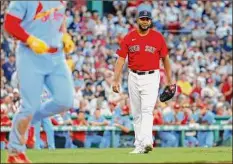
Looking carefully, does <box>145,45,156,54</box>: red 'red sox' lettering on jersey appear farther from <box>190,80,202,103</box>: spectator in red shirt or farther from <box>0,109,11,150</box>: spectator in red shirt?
<box>190,80,202,103</box>: spectator in red shirt

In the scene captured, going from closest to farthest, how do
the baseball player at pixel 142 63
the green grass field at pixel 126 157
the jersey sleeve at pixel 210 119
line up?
1. the green grass field at pixel 126 157
2. the baseball player at pixel 142 63
3. the jersey sleeve at pixel 210 119

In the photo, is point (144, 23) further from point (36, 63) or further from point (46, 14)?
point (36, 63)

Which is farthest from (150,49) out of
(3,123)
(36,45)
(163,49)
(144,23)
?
(3,123)

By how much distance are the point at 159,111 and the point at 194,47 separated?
20.6ft

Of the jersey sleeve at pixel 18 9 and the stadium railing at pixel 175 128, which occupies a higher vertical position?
the jersey sleeve at pixel 18 9

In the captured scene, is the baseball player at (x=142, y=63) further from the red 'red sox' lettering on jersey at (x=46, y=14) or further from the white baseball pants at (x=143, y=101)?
the red 'red sox' lettering on jersey at (x=46, y=14)

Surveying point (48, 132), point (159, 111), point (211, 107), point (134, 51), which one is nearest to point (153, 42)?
point (134, 51)

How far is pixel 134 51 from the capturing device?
43.7 feet

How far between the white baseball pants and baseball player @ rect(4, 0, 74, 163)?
10.1 feet

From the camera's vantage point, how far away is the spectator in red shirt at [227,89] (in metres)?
24.6

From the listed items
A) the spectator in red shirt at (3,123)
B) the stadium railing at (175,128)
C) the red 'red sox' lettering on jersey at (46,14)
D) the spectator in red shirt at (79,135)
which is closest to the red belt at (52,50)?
the red 'red sox' lettering on jersey at (46,14)

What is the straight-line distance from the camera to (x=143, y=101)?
1305 centimetres

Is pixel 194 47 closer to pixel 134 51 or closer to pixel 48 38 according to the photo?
pixel 134 51

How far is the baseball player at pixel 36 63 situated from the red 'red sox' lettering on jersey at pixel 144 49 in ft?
11.1
